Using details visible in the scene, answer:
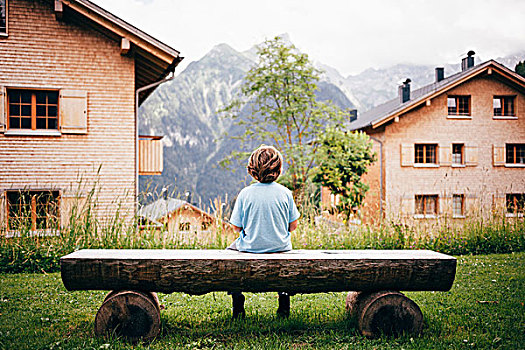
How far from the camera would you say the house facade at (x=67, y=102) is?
12633 mm

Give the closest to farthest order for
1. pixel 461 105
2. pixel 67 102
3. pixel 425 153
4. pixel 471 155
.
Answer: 1. pixel 67 102
2. pixel 471 155
3. pixel 425 153
4. pixel 461 105

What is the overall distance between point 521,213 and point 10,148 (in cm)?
1299

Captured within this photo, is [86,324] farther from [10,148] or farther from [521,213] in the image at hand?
[10,148]

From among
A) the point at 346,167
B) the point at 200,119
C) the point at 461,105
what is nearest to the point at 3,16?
the point at 346,167

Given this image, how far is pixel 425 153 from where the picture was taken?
23.5 metres

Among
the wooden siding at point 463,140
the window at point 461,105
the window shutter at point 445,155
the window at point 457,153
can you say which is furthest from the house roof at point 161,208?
the window at point 461,105

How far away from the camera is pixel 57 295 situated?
5.43 metres

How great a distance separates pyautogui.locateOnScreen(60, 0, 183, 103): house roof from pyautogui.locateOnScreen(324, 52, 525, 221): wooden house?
40.5ft

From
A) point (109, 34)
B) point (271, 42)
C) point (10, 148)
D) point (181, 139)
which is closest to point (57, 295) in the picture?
point (10, 148)

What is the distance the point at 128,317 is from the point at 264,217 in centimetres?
136

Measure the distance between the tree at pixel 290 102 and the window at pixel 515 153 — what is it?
9.38 meters

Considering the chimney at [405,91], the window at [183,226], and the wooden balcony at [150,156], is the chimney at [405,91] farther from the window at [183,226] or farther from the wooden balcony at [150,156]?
the window at [183,226]

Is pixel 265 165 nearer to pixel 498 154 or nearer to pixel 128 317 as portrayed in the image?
pixel 128 317

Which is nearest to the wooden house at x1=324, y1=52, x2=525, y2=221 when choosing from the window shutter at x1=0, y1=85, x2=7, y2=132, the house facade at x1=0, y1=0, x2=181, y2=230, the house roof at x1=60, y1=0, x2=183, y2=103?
the house roof at x1=60, y1=0, x2=183, y2=103
